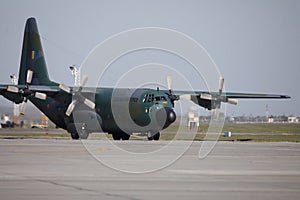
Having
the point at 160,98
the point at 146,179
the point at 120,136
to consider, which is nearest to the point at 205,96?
the point at 160,98

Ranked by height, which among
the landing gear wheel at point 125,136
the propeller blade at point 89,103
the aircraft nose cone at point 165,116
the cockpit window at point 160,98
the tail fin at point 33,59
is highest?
the tail fin at point 33,59

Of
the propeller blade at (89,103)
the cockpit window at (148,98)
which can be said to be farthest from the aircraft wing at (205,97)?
the propeller blade at (89,103)

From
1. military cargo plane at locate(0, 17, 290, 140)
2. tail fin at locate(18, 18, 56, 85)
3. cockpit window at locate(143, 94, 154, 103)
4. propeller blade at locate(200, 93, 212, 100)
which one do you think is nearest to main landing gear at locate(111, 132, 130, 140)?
military cargo plane at locate(0, 17, 290, 140)

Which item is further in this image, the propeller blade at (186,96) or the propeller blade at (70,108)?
the propeller blade at (186,96)

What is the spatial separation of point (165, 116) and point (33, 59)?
16390 millimetres

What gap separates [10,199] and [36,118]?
212ft

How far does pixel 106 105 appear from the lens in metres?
43.2

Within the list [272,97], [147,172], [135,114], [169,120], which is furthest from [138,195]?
[272,97]

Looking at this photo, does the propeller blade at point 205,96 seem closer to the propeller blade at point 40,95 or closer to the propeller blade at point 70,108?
the propeller blade at point 70,108

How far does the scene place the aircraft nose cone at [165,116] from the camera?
126 ft

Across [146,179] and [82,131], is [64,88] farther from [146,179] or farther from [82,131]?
[146,179]

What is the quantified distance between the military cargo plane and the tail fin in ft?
8.32

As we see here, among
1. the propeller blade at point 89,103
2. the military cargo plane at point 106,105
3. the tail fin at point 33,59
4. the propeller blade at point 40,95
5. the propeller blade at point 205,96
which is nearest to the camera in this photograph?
the military cargo plane at point 106,105

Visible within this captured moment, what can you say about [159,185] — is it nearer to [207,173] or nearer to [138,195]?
[138,195]
